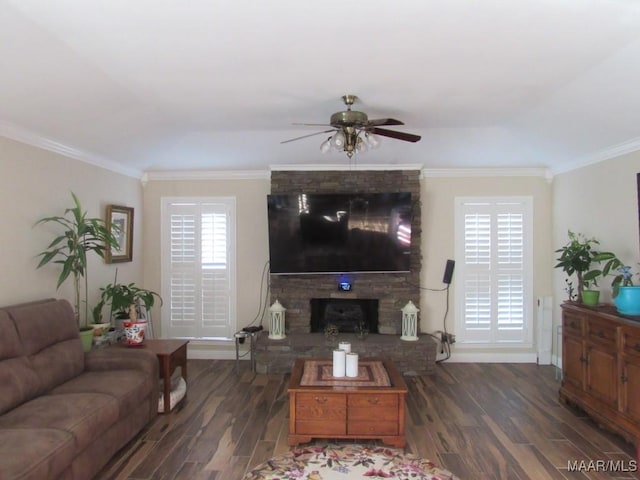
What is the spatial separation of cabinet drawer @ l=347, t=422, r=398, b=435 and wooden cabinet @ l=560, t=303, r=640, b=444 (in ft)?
5.90

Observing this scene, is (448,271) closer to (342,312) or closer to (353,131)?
(342,312)

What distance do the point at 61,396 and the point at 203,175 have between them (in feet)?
11.0

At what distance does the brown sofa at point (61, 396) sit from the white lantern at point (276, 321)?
67.1 inches

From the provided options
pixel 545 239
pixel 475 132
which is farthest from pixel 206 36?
pixel 545 239

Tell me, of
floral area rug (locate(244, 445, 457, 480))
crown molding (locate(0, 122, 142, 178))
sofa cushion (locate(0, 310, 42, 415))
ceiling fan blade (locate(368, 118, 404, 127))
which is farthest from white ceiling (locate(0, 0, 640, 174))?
floral area rug (locate(244, 445, 457, 480))

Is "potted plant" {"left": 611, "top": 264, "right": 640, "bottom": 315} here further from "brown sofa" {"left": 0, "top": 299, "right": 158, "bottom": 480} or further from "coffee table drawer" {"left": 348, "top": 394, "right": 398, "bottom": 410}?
"brown sofa" {"left": 0, "top": 299, "right": 158, "bottom": 480}

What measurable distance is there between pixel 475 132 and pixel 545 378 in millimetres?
3002

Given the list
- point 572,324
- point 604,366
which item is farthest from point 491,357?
point 604,366

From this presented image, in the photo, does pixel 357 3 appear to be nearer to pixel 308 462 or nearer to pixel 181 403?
pixel 308 462

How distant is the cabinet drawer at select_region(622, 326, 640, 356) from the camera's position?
10.1 feet

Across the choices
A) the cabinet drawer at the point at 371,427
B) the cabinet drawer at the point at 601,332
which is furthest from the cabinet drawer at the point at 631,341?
the cabinet drawer at the point at 371,427

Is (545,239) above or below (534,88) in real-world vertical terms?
below

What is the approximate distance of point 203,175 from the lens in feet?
18.0

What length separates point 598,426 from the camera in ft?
11.6
